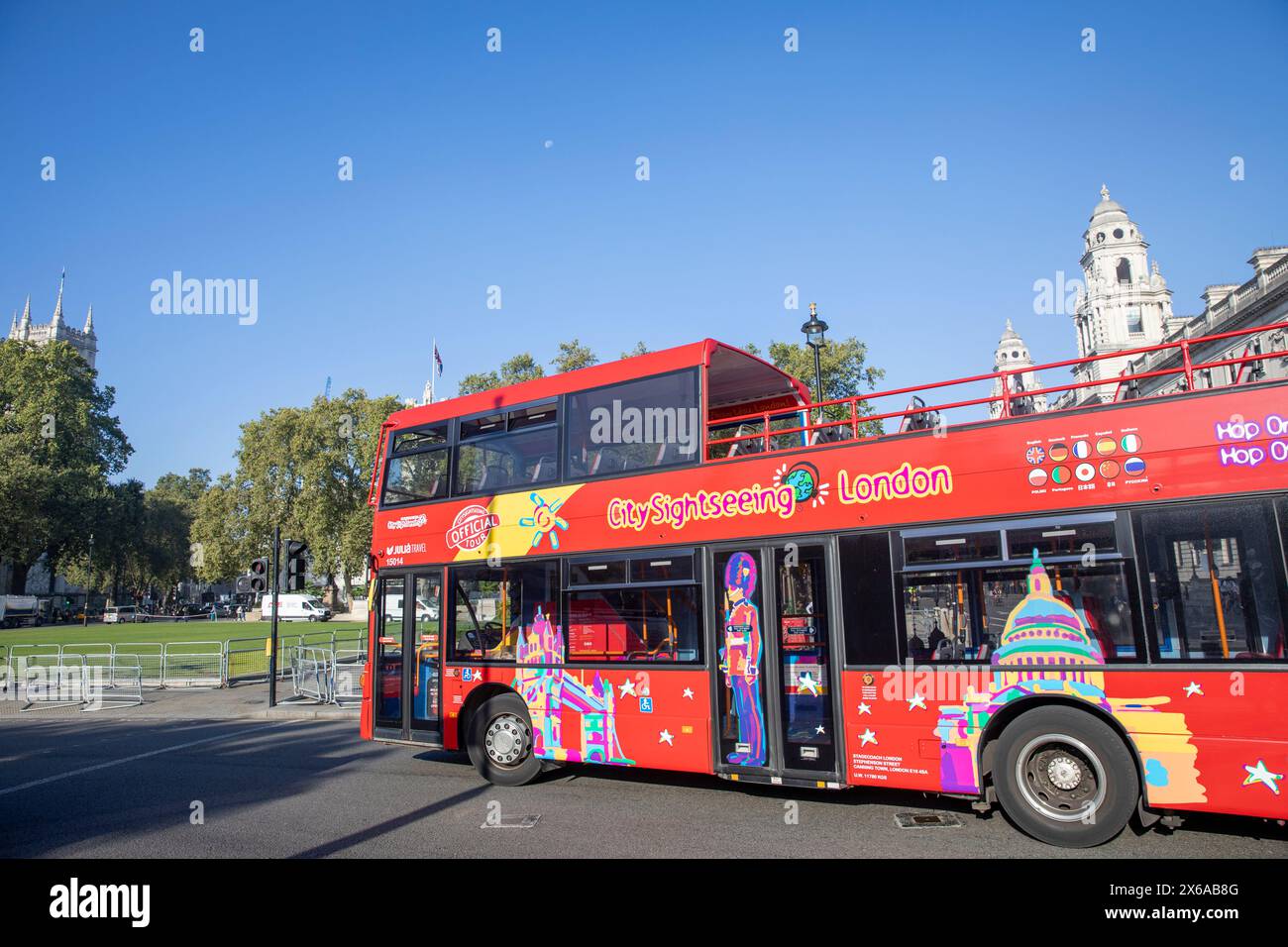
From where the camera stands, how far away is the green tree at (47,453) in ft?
176

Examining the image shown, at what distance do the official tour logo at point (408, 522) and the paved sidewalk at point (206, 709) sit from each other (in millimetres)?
6011

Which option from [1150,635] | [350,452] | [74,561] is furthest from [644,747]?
[74,561]

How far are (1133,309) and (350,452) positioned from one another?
86.4m

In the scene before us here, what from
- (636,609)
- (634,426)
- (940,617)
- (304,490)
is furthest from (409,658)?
(304,490)

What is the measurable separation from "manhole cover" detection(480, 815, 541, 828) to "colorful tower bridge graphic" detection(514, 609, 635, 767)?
1093 millimetres

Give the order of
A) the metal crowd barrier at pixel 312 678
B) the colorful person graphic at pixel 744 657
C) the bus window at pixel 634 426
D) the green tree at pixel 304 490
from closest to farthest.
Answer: the colorful person graphic at pixel 744 657 < the bus window at pixel 634 426 < the metal crowd barrier at pixel 312 678 < the green tree at pixel 304 490

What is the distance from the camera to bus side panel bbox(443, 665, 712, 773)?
7.64 metres

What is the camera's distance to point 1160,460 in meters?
5.87

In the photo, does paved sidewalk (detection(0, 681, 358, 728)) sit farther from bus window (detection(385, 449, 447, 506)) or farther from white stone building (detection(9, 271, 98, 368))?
white stone building (detection(9, 271, 98, 368))

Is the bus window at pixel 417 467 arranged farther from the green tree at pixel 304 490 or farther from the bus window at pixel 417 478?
the green tree at pixel 304 490

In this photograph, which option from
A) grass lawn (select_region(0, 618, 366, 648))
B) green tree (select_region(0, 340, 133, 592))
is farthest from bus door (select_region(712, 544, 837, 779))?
green tree (select_region(0, 340, 133, 592))

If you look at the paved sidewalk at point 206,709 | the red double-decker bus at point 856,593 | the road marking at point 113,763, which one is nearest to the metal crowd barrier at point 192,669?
the paved sidewalk at point 206,709

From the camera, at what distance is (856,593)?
22.8 ft
